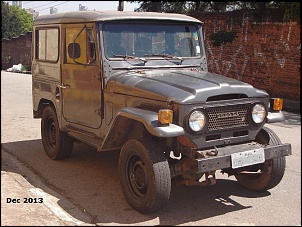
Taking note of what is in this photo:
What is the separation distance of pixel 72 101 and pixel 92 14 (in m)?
1.27

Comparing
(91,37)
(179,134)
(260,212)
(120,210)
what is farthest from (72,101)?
(260,212)

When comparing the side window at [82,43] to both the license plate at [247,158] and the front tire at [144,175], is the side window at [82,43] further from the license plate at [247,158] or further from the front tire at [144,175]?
the license plate at [247,158]

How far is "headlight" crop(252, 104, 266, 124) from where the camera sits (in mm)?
4812

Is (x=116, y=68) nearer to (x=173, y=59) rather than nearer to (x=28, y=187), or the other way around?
(x=173, y=59)

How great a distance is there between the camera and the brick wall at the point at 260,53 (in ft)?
46.4

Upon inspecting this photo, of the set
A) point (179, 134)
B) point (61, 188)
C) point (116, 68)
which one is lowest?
point (61, 188)

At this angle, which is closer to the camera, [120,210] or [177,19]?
[120,210]

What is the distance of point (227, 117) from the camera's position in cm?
462

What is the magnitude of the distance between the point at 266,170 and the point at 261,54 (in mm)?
10707

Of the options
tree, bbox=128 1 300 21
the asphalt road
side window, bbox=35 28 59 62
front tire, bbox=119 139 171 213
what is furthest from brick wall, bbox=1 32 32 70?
front tire, bbox=119 139 171 213

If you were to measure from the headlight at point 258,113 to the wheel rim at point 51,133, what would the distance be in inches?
130

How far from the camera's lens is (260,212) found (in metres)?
4.74

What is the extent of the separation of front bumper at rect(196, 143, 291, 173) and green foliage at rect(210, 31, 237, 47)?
11.8 metres

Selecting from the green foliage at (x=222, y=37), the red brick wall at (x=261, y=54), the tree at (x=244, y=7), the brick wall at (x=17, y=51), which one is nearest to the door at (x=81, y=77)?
the red brick wall at (x=261, y=54)
